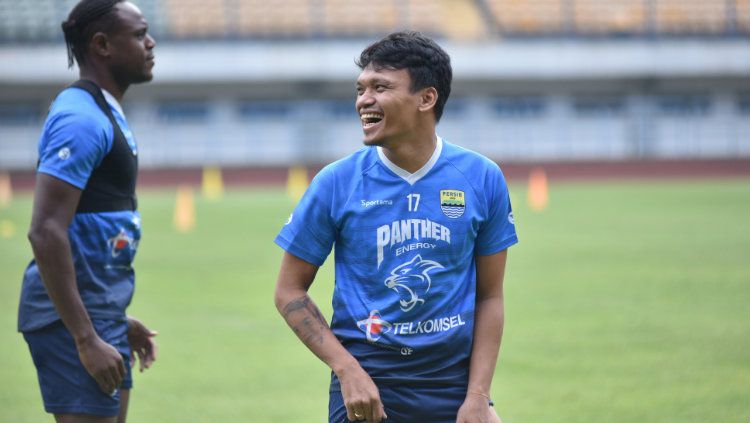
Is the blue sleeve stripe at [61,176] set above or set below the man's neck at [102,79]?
below

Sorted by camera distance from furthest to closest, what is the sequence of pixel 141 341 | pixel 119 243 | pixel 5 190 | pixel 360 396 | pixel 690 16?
1. pixel 690 16
2. pixel 5 190
3. pixel 141 341
4. pixel 119 243
5. pixel 360 396

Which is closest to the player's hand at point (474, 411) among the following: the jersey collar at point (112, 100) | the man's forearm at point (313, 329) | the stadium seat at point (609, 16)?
the man's forearm at point (313, 329)

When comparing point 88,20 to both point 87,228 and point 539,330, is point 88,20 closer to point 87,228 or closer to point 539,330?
point 87,228

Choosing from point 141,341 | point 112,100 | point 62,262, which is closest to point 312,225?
point 62,262

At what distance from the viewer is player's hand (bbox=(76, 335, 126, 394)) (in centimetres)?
347

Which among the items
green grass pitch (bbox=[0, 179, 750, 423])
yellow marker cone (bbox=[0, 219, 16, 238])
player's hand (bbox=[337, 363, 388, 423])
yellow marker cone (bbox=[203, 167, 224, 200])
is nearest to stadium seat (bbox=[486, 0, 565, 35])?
yellow marker cone (bbox=[203, 167, 224, 200])

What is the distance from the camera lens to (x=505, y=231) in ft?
10.8

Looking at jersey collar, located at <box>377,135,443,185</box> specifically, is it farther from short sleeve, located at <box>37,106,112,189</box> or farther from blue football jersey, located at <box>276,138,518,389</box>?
short sleeve, located at <box>37,106,112,189</box>

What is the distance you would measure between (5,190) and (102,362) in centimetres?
3074

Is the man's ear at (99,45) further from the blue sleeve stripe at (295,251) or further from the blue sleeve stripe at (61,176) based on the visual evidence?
the blue sleeve stripe at (295,251)

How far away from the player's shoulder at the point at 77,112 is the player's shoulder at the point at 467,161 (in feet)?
3.80

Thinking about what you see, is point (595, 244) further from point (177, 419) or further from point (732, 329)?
point (177, 419)

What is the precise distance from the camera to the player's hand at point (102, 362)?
11.4 ft

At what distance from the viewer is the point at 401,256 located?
3.21 metres
